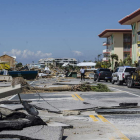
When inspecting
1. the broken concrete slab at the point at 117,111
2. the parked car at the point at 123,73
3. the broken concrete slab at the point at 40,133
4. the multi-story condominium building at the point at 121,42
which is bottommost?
the broken concrete slab at the point at 117,111

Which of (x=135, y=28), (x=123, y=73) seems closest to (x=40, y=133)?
(x=123, y=73)

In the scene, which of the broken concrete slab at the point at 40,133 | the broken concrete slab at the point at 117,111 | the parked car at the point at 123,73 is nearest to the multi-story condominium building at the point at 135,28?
the parked car at the point at 123,73

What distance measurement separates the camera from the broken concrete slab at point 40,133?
20.7 feet

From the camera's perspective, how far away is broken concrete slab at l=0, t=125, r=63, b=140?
6.32 metres

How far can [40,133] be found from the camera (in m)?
6.61

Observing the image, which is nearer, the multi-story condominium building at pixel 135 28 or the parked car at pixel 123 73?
the parked car at pixel 123 73

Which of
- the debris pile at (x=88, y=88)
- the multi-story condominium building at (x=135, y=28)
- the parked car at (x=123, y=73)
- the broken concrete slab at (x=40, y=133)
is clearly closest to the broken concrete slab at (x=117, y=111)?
the broken concrete slab at (x=40, y=133)

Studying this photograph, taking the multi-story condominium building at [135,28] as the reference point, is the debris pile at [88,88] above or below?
below

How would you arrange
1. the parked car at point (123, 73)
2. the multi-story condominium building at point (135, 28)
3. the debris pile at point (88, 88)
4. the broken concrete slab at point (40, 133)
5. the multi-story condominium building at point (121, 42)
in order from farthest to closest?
1. the multi-story condominium building at point (121, 42)
2. the multi-story condominium building at point (135, 28)
3. the parked car at point (123, 73)
4. the debris pile at point (88, 88)
5. the broken concrete slab at point (40, 133)

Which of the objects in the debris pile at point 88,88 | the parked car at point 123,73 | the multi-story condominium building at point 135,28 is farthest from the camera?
the multi-story condominium building at point 135,28

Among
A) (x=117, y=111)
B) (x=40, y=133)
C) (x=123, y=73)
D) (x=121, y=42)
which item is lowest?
(x=117, y=111)

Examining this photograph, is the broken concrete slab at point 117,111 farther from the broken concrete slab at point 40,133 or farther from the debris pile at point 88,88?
the debris pile at point 88,88

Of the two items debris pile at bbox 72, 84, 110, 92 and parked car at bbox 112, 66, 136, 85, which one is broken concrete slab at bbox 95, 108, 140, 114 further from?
parked car at bbox 112, 66, 136, 85

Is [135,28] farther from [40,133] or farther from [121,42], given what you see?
[40,133]
